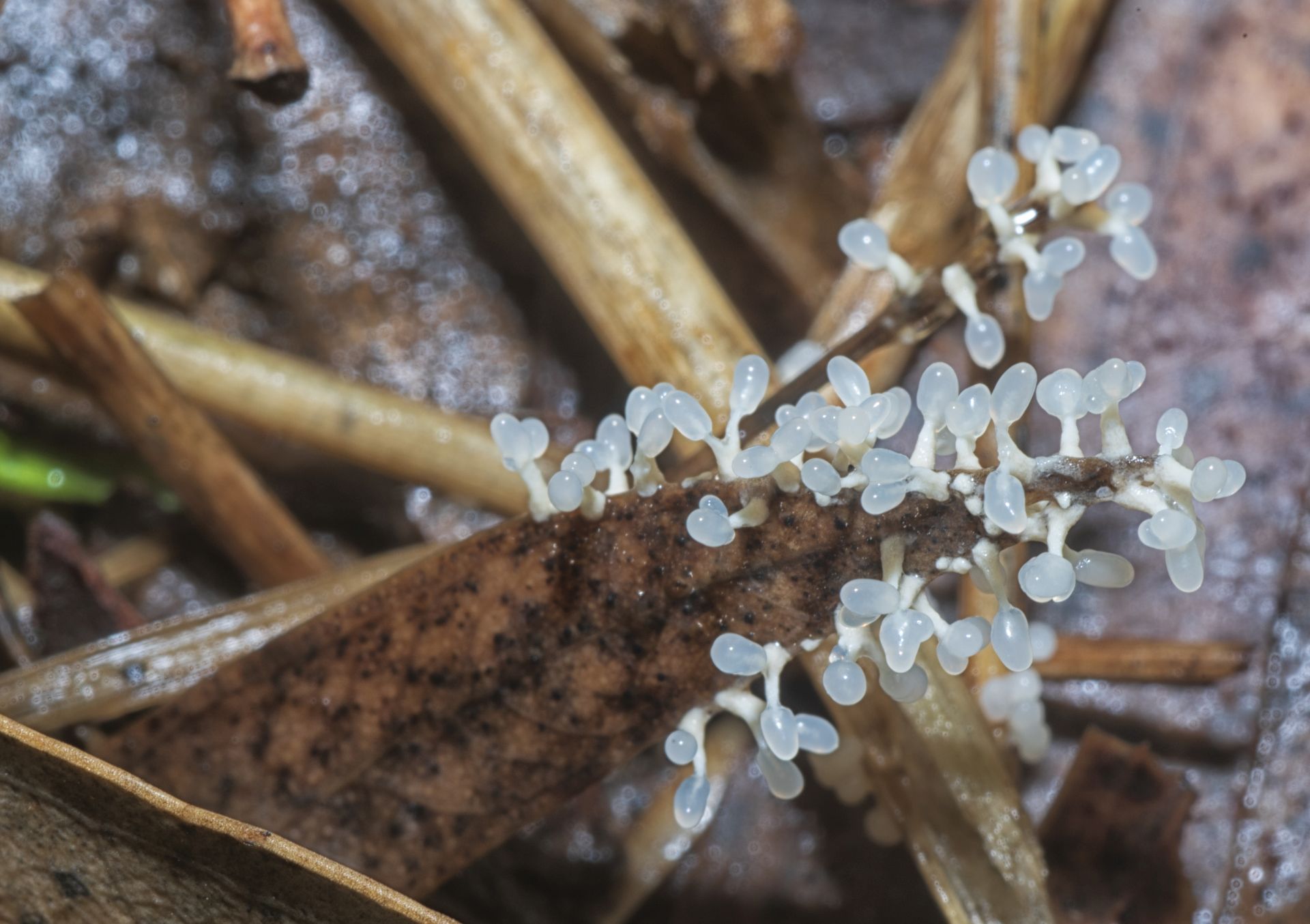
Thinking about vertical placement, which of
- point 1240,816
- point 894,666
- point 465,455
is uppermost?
point 894,666

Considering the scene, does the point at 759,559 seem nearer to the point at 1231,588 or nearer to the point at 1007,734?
the point at 1007,734

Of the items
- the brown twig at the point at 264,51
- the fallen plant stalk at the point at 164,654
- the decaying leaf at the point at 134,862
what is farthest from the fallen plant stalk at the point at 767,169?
the decaying leaf at the point at 134,862

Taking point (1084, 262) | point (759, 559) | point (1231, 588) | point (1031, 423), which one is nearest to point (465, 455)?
point (759, 559)

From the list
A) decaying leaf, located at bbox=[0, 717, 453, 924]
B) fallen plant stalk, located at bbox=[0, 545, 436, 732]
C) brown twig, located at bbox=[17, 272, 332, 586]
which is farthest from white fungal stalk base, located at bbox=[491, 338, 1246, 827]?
brown twig, located at bbox=[17, 272, 332, 586]

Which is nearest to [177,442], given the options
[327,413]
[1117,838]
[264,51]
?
[327,413]

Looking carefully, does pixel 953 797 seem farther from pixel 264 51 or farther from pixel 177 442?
pixel 264 51

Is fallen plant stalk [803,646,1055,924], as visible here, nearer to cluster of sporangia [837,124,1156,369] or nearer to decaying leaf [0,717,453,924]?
cluster of sporangia [837,124,1156,369]
